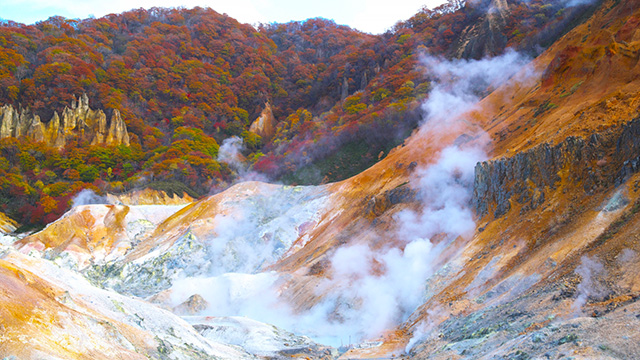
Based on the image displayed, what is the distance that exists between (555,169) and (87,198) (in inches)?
1554

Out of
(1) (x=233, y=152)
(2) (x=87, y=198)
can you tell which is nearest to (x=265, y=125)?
(1) (x=233, y=152)

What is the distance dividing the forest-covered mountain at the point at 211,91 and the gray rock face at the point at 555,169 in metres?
19.0

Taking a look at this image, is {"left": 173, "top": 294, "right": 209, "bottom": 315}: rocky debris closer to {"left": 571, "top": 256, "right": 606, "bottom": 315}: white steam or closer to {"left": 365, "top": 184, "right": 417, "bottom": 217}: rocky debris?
{"left": 365, "top": 184, "right": 417, "bottom": 217}: rocky debris

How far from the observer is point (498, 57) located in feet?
118

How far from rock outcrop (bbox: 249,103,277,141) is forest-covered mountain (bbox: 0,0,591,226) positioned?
0.57m

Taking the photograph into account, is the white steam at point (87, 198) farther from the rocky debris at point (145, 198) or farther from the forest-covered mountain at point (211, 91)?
the rocky debris at point (145, 198)

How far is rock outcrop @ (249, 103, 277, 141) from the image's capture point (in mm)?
59156

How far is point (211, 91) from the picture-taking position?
206ft

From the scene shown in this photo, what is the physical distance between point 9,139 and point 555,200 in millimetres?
52158

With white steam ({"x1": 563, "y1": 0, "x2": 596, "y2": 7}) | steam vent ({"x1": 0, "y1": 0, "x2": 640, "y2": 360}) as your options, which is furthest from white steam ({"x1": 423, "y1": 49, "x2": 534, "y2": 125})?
white steam ({"x1": 563, "y1": 0, "x2": 596, "y2": 7})

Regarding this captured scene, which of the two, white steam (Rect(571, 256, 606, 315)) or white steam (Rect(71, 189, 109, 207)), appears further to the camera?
white steam (Rect(71, 189, 109, 207))

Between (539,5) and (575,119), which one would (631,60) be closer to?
(575,119)

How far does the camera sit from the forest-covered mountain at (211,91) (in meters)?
39.2

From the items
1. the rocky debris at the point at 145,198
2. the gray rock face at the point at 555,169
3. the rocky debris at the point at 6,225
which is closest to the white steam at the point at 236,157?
the rocky debris at the point at 145,198
